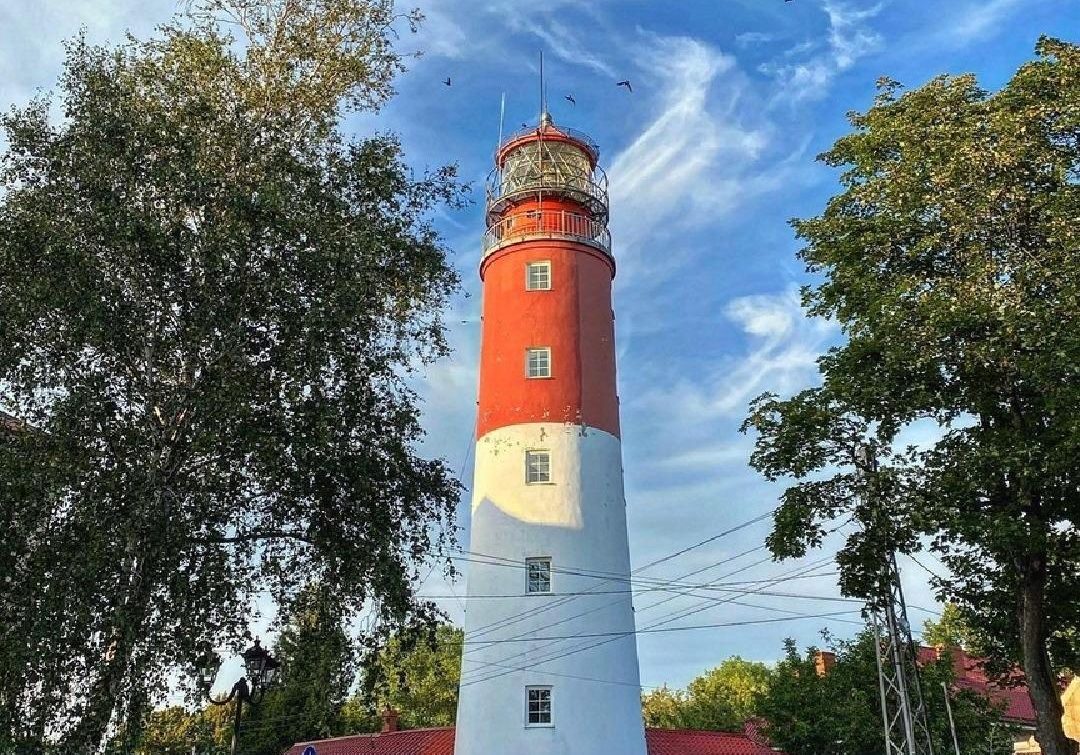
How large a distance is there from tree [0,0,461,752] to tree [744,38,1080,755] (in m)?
8.79

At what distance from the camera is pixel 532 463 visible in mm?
24875

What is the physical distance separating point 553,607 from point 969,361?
12013 millimetres

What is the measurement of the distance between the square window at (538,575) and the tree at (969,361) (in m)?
7.37

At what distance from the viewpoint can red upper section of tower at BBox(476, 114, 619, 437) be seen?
84.6 feet

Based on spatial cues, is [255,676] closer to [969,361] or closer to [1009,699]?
[969,361]

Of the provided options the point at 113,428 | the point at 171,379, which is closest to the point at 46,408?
the point at 113,428

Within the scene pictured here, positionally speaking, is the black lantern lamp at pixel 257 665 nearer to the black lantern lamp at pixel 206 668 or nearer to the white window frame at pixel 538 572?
the black lantern lamp at pixel 206 668

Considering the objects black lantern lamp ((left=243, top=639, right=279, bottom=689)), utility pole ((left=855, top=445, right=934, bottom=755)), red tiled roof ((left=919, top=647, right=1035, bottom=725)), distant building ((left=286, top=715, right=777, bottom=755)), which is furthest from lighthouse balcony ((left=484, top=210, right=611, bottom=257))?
red tiled roof ((left=919, top=647, right=1035, bottom=725))

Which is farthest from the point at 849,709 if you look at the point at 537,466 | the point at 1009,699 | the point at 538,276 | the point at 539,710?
the point at 1009,699

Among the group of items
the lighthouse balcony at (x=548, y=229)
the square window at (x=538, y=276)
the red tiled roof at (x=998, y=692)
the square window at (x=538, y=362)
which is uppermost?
the lighthouse balcony at (x=548, y=229)

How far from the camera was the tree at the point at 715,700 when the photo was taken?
161ft

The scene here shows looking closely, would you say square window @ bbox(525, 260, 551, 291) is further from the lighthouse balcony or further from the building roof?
the building roof

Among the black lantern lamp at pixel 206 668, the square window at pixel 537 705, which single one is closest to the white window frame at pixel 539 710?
the square window at pixel 537 705

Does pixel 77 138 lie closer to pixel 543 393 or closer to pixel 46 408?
pixel 46 408
